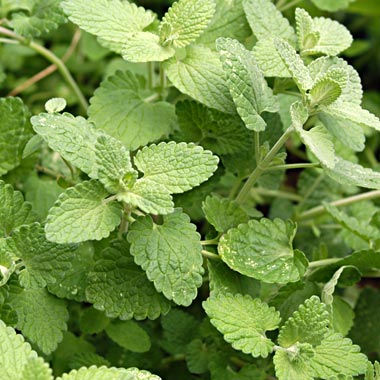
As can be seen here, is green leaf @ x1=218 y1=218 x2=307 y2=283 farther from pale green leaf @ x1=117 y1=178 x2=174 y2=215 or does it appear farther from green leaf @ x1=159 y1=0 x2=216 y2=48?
green leaf @ x1=159 y1=0 x2=216 y2=48

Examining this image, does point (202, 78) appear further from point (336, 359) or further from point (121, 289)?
point (336, 359)

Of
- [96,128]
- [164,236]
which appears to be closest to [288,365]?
[164,236]

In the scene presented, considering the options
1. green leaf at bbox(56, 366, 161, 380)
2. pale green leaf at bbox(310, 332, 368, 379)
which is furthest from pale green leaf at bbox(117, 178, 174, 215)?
pale green leaf at bbox(310, 332, 368, 379)

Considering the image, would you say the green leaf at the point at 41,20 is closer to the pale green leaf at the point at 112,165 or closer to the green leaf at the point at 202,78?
the green leaf at the point at 202,78

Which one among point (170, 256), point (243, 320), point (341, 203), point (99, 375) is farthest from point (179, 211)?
point (341, 203)

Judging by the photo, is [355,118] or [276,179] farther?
[276,179]

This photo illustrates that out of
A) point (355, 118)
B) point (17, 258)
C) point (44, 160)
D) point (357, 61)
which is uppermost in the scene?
point (355, 118)

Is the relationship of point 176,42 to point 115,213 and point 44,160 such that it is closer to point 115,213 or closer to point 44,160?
point 115,213
